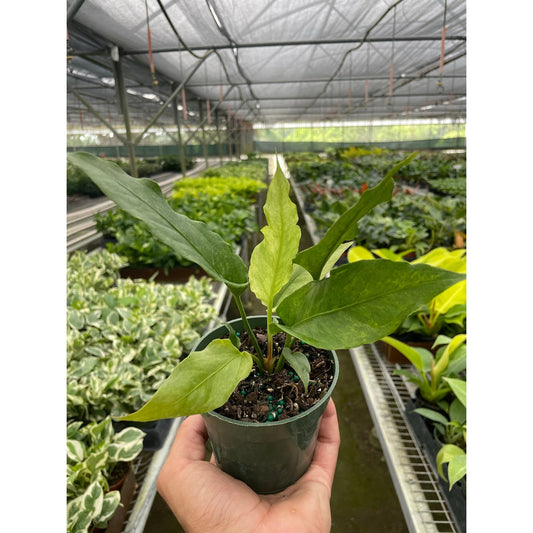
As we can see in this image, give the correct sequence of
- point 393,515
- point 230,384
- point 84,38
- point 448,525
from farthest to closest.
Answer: point 84,38, point 393,515, point 448,525, point 230,384

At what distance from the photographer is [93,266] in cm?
185

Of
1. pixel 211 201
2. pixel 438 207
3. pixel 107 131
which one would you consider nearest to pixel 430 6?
pixel 438 207

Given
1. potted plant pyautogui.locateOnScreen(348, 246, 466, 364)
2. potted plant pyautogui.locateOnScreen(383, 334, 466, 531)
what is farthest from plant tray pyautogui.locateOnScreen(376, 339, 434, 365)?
potted plant pyautogui.locateOnScreen(383, 334, 466, 531)

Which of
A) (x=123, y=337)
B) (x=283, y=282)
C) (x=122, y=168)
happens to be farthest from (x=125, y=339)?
(x=283, y=282)

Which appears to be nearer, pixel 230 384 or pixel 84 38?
pixel 230 384

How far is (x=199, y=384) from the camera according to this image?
1.18 feet

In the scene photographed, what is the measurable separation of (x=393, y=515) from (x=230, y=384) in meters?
1.31

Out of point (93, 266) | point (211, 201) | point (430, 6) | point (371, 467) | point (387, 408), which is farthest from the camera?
point (430, 6)

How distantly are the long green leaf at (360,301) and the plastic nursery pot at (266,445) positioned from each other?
0.13 meters

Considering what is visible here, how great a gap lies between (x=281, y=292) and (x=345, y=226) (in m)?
0.15

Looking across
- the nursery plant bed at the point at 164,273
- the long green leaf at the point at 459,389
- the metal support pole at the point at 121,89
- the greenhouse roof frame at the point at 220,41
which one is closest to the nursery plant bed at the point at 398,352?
the long green leaf at the point at 459,389

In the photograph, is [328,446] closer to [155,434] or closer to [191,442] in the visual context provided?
[191,442]

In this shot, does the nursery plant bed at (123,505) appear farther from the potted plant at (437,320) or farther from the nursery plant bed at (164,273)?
the nursery plant bed at (164,273)

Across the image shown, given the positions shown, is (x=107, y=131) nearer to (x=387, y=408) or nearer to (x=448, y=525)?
(x=387, y=408)
